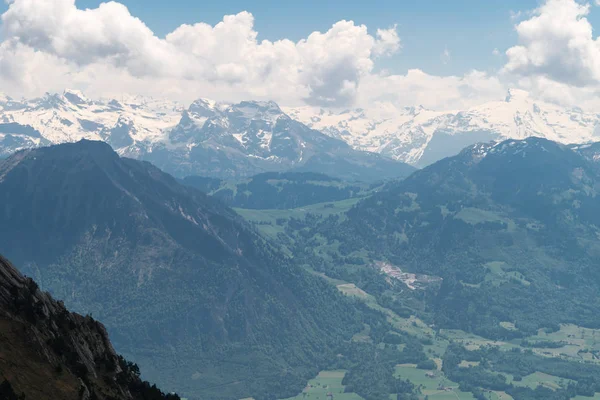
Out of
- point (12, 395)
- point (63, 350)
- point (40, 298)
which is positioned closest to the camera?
point (12, 395)

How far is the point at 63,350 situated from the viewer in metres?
186

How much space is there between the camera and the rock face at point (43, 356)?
164 m

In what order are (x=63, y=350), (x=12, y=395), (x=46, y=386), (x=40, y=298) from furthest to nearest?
(x=40, y=298) < (x=63, y=350) < (x=46, y=386) < (x=12, y=395)

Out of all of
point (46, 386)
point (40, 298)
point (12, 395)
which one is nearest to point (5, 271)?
point (40, 298)

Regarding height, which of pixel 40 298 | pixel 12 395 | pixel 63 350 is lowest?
pixel 12 395

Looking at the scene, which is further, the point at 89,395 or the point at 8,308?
the point at 8,308

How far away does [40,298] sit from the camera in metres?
198

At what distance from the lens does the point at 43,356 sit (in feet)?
580

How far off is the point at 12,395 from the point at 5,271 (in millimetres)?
56263

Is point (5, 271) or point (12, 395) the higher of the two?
point (5, 271)

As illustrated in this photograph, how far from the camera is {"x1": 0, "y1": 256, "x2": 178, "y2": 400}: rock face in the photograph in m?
164

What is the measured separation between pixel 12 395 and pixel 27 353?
29190mm

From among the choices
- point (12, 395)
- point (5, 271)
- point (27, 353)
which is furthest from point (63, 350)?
point (12, 395)

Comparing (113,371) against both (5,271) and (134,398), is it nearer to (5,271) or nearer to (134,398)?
(134,398)
